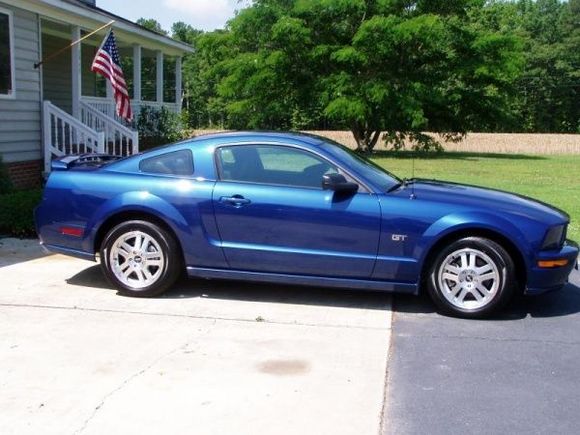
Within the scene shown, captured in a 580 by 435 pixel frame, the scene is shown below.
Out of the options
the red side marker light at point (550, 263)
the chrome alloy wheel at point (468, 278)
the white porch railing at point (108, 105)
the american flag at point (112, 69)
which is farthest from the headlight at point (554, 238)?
the white porch railing at point (108, 105)

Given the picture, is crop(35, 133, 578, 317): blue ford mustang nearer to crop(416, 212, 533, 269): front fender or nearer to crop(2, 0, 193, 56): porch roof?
crop(416, 212, 533, 269): front fender

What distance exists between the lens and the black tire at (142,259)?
6.13 m

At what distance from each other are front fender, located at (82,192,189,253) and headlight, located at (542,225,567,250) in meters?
3.03

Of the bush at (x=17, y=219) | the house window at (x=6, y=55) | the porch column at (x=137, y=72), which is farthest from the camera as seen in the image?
the porch column at (x=137, y=72)

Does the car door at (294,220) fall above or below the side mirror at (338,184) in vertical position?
below

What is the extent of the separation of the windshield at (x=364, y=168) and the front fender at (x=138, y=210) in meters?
1.46

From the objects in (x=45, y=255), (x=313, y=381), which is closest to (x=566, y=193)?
(x=45, y=255)

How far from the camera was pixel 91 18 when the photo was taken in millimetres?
14281

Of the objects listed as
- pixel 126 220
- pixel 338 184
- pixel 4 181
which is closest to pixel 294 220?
pixel 338 184

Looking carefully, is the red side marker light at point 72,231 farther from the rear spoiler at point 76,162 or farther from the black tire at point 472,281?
the black tire at point 472,281

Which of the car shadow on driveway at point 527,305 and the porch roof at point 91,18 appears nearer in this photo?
the car shadow on driveway at point 527,305

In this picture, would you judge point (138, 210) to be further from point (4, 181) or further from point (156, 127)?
point (156, 127)

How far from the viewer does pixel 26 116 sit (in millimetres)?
12867

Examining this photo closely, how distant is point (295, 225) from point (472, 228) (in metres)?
1.46
